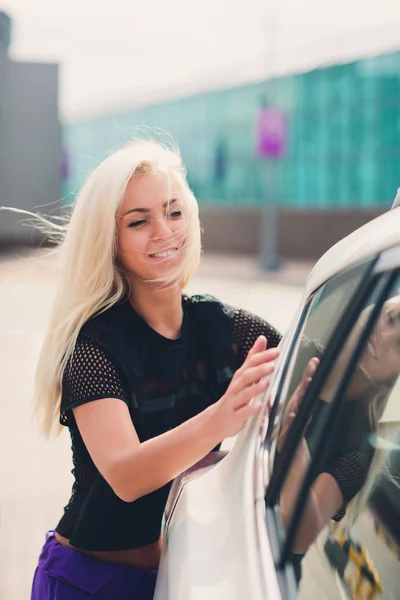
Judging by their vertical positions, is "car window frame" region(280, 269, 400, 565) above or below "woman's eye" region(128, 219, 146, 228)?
below

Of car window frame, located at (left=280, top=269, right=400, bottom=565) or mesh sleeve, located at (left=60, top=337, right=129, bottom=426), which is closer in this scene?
car window frame, located at (left=280, top=269, right=400, bottom=565)

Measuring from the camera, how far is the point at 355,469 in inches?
53.0

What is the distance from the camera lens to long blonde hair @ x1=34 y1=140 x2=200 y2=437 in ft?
7.13

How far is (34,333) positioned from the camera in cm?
1160

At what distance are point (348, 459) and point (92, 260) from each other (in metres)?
1.02

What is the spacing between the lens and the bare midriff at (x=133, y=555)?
2.14m

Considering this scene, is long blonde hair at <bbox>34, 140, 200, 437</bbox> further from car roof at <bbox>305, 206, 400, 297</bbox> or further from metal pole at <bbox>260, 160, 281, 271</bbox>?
metal pole at <bbox>260, 160, 281, 271</bbox>

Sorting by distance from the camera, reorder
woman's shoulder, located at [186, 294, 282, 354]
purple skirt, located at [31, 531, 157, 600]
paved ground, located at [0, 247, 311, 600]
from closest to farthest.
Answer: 1. purple skirt, located at [31, 531, 157, 600]
2. woman's shoulder, located at [186, 294, 282, 354]
3. paved ground, located at [0, 247, 311, 600]

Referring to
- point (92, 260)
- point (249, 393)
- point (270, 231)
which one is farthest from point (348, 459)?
Result: point (270, 231)

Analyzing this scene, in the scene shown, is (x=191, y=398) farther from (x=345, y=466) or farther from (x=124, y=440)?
(x=345, y=466)

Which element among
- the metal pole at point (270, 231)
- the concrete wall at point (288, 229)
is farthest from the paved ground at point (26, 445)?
the concrete wall at point (288, 229)

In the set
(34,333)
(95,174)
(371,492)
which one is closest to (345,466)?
(371,492)

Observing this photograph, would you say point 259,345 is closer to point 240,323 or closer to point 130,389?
point 130,389

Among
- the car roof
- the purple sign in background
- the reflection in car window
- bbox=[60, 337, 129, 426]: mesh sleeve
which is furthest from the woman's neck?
the purple sign in background
